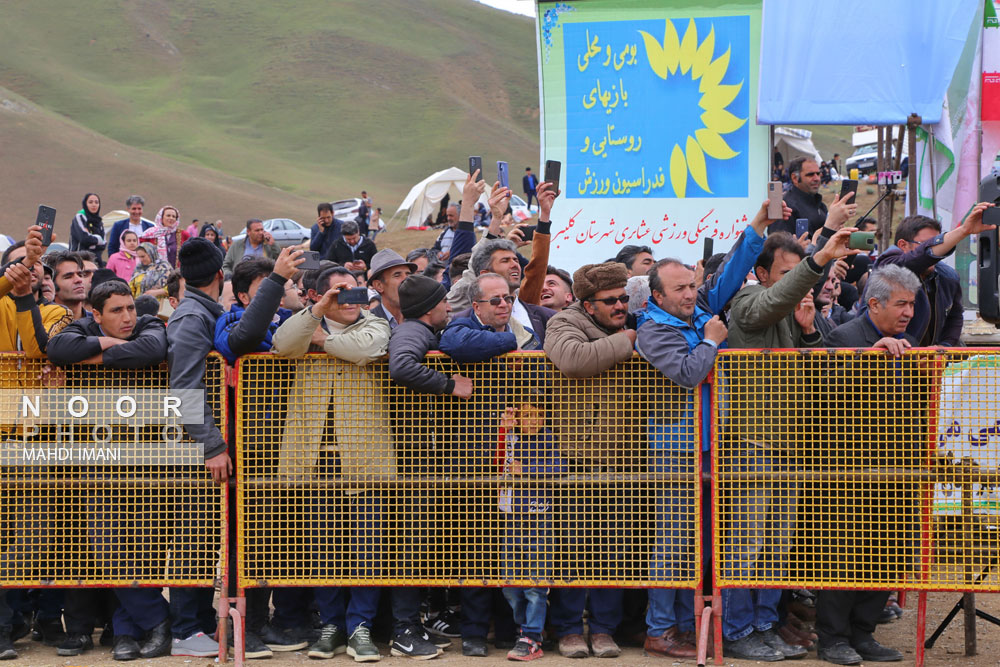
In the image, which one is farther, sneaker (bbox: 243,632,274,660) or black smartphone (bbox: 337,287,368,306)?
sneaker (bbox: 243,632,274,660)

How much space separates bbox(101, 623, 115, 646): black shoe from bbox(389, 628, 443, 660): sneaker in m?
1.71

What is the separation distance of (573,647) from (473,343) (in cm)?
179

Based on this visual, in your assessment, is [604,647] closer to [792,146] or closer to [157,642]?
[157,642]

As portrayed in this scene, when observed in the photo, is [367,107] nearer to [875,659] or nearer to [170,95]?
[170,95]

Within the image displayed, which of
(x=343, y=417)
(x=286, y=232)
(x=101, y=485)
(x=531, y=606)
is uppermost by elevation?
(x=286, y=232)

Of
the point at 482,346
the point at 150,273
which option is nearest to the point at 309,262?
the point at 482,346

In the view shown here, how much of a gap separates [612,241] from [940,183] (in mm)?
3916

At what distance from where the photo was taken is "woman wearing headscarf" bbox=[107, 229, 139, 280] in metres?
14.1

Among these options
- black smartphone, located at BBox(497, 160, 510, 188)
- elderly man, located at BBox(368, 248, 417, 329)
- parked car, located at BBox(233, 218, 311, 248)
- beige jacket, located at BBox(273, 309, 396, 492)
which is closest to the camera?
beige jacket, located at BBox(273, 309, 396, 492)

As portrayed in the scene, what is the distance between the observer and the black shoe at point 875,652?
20.2ft

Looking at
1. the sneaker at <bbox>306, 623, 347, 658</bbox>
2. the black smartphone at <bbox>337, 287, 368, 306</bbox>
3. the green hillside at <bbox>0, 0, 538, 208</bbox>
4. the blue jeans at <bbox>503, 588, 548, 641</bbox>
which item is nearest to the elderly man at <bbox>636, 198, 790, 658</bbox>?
the blue jeans at <bbox>503, 588, 548, 641</bbox>

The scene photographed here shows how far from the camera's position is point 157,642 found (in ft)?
21.0

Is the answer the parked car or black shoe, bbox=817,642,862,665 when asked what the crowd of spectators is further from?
the parked car

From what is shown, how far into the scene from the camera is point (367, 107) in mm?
105438
